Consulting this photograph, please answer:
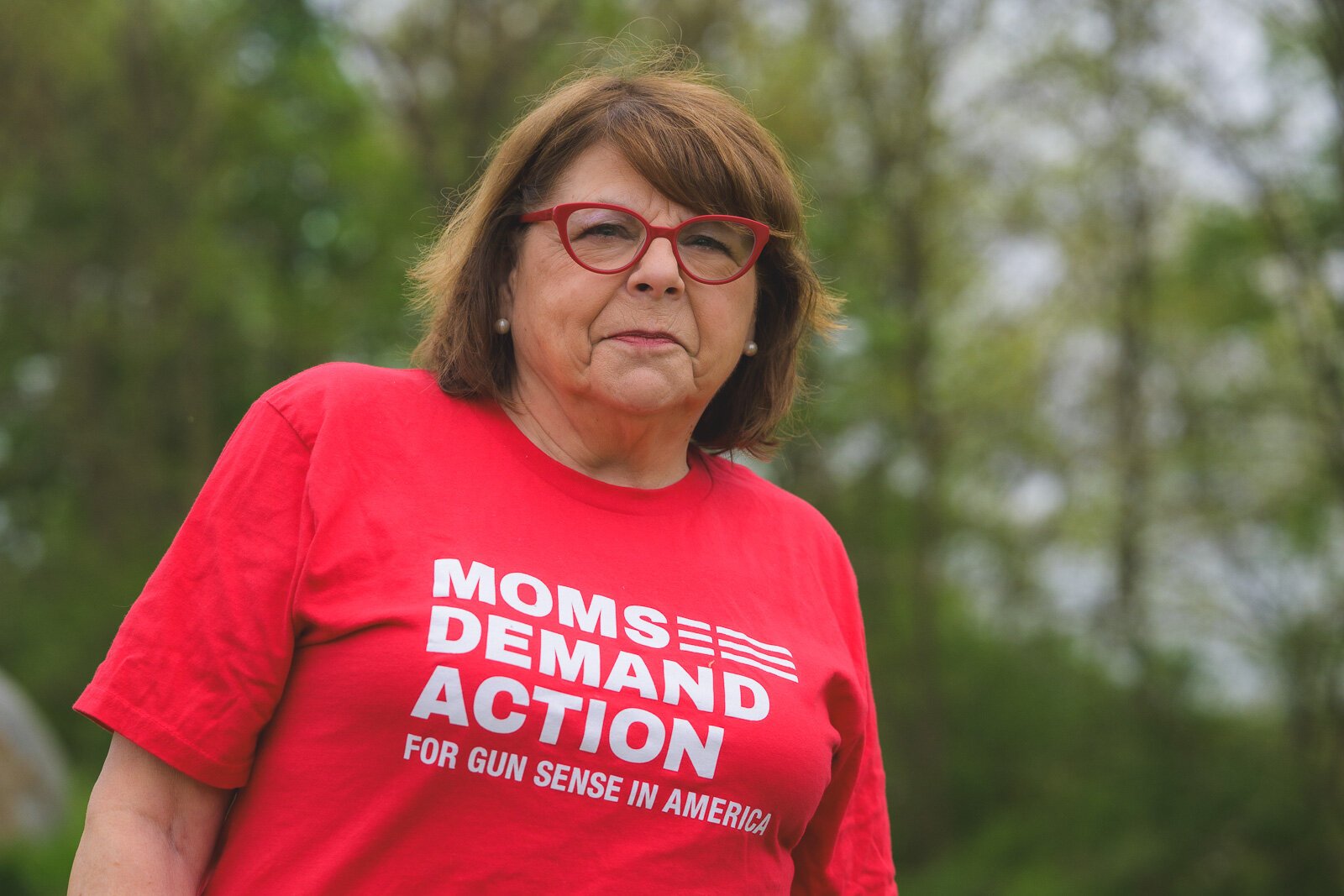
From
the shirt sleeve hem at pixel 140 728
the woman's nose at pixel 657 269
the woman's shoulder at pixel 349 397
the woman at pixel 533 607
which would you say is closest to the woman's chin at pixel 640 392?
the woman at pixel 533 607

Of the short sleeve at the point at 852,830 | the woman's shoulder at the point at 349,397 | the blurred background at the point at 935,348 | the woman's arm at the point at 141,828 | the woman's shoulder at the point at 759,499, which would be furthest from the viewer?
the blurred background at the point at 935,348

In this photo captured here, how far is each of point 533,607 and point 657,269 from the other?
1.74 ft

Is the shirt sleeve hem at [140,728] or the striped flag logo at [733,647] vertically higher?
the striped flag logo at [733,647]

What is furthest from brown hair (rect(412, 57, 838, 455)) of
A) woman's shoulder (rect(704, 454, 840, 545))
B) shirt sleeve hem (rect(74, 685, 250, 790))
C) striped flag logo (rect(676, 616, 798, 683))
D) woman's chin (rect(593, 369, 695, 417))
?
shirt sleeve hem (rect(74, 685, 250, 790))

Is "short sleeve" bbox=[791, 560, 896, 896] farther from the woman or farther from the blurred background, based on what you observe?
the blurred background

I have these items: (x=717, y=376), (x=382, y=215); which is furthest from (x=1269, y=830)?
(x=382, y=215)

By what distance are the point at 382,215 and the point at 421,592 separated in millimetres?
10315

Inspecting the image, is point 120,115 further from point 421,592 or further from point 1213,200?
point 421,592

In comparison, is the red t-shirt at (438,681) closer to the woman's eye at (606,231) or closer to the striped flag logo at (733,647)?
the striped flag logo at (733,647)

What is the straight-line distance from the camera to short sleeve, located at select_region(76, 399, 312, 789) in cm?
173

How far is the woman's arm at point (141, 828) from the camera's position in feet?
5.62

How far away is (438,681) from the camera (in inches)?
68.4

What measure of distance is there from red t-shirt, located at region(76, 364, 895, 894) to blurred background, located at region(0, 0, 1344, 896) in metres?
0.89

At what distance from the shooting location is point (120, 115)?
13250 millimetres
